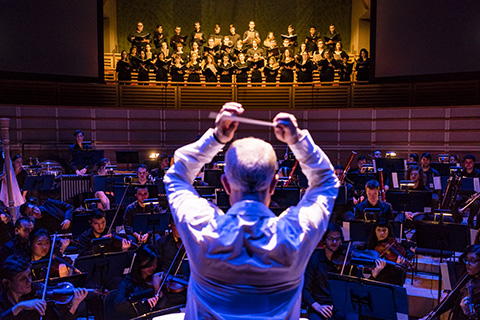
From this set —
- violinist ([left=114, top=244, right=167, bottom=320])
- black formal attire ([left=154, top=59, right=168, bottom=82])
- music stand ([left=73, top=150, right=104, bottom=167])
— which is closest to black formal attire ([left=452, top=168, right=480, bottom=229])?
violinist ([left=114, top=244, right=167, bottom=320])

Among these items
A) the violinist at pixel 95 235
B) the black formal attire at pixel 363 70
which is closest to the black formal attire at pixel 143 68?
the black formal attire at pixel 363 70

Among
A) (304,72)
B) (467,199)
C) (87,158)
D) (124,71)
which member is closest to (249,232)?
(467,199)

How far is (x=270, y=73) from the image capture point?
14.2 meters

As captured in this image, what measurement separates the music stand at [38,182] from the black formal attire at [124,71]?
6337 millimetres

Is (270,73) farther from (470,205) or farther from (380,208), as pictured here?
(380,208)

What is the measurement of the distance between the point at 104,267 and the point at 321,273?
92.6 inches

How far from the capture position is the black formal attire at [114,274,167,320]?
191 inches

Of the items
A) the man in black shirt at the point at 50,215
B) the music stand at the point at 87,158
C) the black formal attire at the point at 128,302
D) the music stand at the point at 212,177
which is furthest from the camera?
the music stand at the point at 87,158

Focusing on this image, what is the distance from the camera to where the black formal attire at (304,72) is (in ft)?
46.1

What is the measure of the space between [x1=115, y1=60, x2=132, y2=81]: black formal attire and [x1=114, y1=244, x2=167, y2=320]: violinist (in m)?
10.0

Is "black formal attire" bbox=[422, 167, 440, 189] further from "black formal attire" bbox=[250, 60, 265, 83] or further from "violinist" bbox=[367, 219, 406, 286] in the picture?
"black formal attire" bbox=[250, 60, 265, 83]

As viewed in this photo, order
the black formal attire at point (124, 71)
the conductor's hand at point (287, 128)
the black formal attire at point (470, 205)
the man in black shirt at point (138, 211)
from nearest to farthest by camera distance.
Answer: the conductor's hand at point (287, 128) < the man in black shirt at point (138, 211) < the black formal attire at point (470, 205) < the black formal attire at point (124, 71)

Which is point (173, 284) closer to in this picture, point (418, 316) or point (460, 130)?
point (418, 316)

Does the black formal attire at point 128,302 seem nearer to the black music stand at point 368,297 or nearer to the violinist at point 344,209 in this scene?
the black music stand at point 368,297
